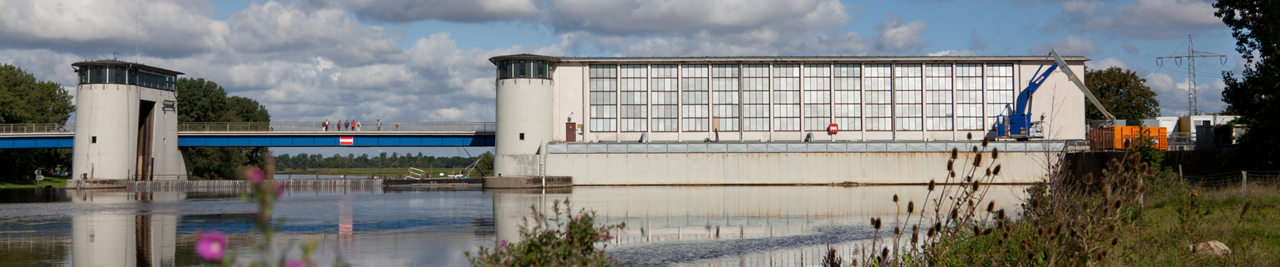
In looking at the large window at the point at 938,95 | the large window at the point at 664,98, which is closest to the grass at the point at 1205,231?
the large window at the point at 664,98

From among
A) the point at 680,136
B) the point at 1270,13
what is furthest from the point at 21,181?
the point at 1270,13

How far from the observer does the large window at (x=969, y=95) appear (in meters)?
71.2

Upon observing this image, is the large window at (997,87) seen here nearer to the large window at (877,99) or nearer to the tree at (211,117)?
the large window at (877,99)

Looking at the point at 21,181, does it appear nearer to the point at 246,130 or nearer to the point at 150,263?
the point at 246,130

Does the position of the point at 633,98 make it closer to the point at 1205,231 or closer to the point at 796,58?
the point at 796,58

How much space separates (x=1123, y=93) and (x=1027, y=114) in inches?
869

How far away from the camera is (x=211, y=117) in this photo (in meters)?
103

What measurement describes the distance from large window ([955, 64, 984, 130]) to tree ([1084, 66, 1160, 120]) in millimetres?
18731

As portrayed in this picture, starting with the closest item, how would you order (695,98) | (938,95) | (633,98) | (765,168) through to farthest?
1. (765,168)
2. (695,98)
3. (633,98)
4. (938,95)

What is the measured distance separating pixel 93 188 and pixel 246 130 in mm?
13420

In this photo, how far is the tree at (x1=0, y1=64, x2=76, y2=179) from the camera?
8219 centimetres

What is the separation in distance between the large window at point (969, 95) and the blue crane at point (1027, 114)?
206 cm

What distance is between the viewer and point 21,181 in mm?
83250

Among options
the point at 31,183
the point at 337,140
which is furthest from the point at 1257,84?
the point at 31,183
